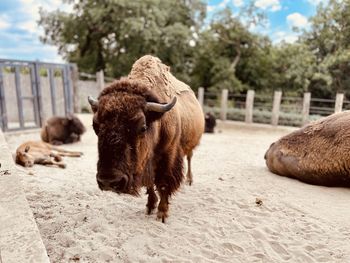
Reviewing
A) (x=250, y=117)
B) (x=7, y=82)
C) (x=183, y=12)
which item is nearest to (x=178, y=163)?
(x=7, y=82)

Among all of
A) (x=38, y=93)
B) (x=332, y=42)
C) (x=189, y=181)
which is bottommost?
(x=189, y=181)

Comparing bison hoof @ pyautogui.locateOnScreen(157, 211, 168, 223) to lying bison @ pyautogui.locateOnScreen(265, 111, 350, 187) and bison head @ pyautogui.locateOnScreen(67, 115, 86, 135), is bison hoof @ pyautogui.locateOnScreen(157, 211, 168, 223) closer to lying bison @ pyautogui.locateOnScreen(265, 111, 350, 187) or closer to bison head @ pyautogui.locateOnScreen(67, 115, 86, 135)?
lying bison @ pyautogui.locateOnScreen(265, 111, 350, 187)

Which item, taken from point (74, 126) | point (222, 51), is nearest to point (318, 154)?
point (74, 126)

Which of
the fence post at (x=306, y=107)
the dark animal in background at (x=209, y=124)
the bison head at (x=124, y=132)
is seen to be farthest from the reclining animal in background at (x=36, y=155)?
the fence post at (x=306, y=107)

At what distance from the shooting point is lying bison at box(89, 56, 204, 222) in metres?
2.58

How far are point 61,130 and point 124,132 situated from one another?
7.31 meters

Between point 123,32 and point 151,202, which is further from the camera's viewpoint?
point 123,32

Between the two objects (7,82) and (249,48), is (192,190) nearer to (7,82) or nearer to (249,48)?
(7,82)

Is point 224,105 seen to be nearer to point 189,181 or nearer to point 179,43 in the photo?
point 179,43

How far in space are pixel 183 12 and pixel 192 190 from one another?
17768 mm

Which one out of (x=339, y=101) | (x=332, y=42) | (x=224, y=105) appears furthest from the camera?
(x=224, y=105)

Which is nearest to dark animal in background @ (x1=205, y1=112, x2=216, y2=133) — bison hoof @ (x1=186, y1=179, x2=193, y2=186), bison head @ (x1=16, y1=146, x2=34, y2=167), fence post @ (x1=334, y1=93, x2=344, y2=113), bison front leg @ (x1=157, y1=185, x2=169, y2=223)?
fence post @ (x1=334, y1=93, x2=344, y2=113)

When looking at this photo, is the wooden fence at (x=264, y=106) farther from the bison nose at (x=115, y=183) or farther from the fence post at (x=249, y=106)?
the bison nose at (x=115, y=183)

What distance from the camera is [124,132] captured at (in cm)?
263
